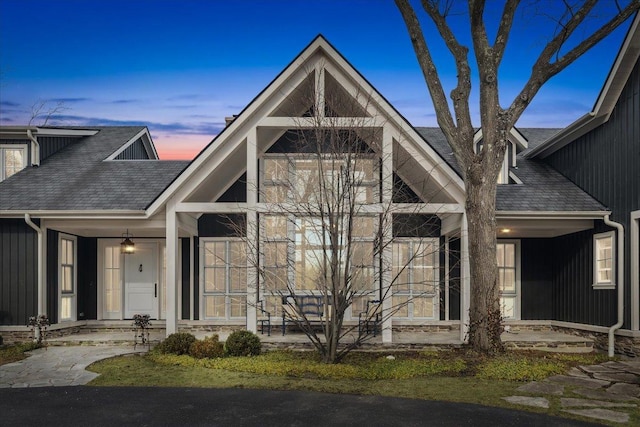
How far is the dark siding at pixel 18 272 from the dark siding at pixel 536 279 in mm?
11505

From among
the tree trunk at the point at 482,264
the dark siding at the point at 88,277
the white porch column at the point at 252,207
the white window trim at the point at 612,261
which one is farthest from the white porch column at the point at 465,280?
the dark siding at the point at 88,277

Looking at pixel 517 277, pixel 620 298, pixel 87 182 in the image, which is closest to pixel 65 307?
pixel 87 182

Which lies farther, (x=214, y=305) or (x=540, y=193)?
(x=214, y=305)

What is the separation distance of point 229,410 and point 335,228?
3807 mm

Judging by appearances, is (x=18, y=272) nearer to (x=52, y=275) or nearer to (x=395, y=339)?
(x=52, y=275)

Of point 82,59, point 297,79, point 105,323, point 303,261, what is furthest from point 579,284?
point 82,59

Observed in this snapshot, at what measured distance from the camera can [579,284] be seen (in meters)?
14.1

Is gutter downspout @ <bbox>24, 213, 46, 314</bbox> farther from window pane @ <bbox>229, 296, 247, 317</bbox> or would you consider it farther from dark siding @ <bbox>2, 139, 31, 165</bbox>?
window pane @ <bbox>229, 296, 247, 317</bbox>

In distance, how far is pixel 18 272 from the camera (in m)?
13.7

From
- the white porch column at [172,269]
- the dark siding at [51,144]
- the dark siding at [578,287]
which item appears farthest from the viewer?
the dark siding at [51,144]

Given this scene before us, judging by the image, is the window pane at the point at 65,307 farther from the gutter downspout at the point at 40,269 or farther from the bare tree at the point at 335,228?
the bare tree at the point at 335,228

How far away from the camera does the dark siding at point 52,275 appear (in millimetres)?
13891

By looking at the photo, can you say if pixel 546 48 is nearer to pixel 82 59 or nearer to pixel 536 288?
pixel 536 288

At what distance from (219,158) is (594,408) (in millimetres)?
8030
